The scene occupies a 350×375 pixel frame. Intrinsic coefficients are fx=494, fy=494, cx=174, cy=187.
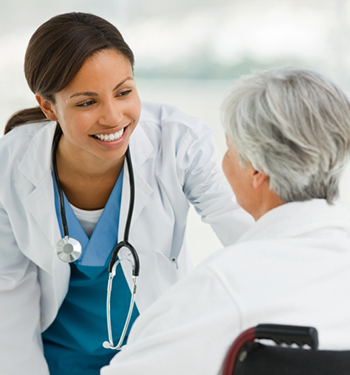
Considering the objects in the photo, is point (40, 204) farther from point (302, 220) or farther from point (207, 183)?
point (302, 220)

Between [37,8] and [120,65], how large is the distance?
445cm

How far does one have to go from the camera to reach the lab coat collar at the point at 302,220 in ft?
2.78

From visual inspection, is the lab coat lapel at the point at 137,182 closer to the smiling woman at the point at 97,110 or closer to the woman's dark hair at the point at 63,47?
the smiling woman at the point at 97,110

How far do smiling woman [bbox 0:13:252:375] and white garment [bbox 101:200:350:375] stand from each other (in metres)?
0.48

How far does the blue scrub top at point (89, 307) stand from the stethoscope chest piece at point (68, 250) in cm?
6

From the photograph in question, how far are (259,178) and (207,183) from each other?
49 centimetres

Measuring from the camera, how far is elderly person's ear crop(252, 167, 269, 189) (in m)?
0.93

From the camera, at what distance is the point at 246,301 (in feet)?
2.50

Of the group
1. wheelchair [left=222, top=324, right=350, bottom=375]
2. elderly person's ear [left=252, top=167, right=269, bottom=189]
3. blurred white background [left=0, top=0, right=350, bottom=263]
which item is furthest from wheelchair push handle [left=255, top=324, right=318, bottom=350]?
blurred white background [left=0, top=0, right=350, bottom=263]

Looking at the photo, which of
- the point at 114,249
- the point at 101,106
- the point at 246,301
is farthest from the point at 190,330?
the point at 101,106

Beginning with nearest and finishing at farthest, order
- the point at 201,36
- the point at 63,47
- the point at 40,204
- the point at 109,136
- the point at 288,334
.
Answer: the point at 288,334 < the point at 63,47 < the point at 109,136 < the point at 40,204 < the point at 201,36

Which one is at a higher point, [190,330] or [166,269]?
[190,330]

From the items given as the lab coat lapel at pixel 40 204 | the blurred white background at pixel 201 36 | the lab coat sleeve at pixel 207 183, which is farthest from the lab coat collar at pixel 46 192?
the blurred white background at pixel 201 36

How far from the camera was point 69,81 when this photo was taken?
121 cm
